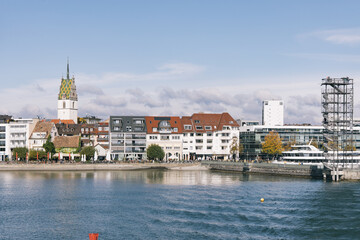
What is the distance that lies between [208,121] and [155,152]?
1021 inches

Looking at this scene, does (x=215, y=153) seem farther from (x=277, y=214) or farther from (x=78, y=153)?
(x=277, y=214)

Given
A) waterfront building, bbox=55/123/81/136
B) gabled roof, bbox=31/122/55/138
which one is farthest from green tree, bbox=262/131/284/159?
gabled roof, bbox=31/122/55/138

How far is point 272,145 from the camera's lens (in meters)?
154

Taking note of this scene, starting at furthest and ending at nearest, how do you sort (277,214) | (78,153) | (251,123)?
1. (251,123)
2. (78,153)
3. (277,214)

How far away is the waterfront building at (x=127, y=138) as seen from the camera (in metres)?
161

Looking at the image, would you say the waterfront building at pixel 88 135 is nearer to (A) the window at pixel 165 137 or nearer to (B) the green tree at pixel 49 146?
(B) the green tree at pixel 49 146

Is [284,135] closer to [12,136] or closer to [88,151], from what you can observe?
[88,151]

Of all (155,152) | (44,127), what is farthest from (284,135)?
(44,127)

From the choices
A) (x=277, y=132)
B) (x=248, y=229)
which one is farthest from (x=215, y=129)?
(x=248, y=229)

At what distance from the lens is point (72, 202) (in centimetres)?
7412

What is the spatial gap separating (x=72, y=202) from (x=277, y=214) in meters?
28.4

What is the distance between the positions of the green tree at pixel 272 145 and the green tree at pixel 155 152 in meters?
29.7

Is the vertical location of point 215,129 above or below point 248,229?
above

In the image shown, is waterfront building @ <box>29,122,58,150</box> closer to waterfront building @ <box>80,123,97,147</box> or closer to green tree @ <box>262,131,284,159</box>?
waterfront building @ <box>80,123,97,147</box>
